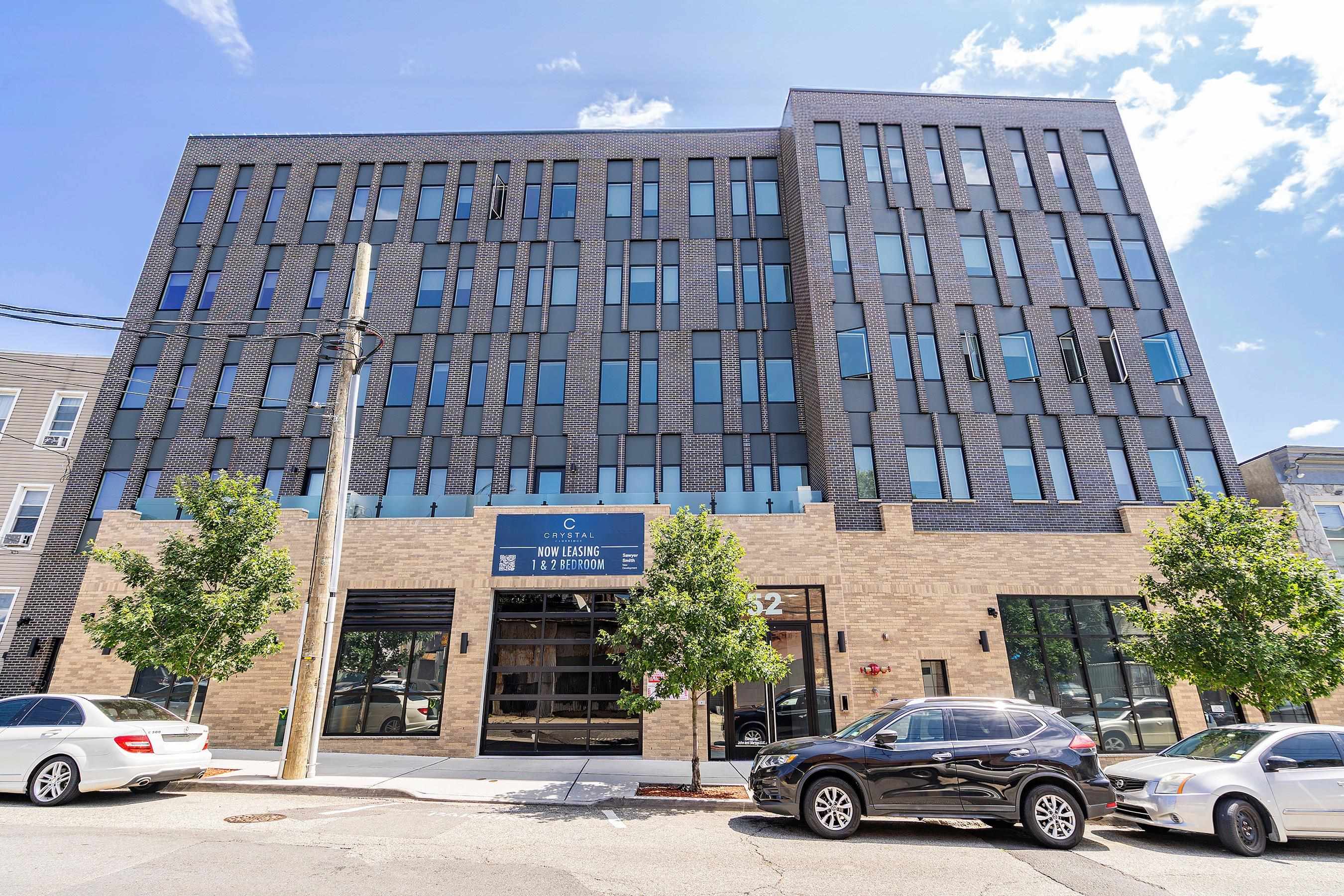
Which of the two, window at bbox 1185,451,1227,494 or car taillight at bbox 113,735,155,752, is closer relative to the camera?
car taillight at bbox 113,735,155,752

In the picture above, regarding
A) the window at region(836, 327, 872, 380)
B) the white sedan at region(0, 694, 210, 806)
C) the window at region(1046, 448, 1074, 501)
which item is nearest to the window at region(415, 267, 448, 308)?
the window at region(836, 327, 872, 380)

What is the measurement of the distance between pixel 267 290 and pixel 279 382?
→ 3.63 meters

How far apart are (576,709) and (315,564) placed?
6847 mm

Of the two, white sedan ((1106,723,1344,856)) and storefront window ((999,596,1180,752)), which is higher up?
storefront window ((999,596,1180,752))

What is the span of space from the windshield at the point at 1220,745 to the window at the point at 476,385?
1941 centimetres

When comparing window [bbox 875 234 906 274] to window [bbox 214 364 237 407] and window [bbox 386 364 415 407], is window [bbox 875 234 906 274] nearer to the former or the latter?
window [bbox 386 364 415 407]

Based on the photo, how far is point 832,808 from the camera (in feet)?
27.7

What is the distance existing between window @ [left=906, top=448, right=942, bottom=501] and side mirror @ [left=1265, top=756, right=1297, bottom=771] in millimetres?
9801

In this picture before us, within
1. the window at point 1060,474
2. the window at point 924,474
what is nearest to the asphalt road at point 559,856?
the window at point 924,474

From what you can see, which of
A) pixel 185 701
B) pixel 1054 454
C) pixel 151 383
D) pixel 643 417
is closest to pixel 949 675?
pixel 1054 454

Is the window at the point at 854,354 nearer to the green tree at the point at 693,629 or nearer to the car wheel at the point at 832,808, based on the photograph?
the green tree at the point at 693,629

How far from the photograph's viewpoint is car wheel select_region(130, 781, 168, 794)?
9855 millimetres

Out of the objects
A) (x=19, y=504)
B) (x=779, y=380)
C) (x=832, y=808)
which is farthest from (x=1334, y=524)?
(x=19, y=504)

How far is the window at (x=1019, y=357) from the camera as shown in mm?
19719
